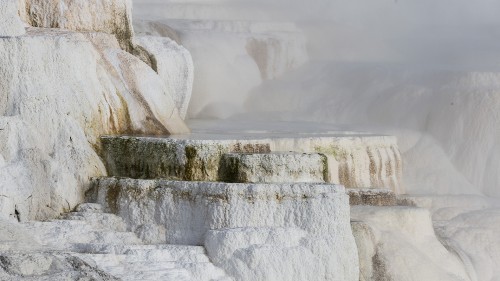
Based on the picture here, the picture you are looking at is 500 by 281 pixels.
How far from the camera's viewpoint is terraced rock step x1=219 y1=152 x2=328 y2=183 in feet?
43.0

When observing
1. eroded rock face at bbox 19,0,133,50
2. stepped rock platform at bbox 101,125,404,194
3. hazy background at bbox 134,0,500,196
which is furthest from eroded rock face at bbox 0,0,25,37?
hazy background at bbox 134,0,500,196

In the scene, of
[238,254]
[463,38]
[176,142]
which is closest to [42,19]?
[176,142]

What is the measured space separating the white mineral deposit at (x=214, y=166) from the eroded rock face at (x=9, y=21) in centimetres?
1

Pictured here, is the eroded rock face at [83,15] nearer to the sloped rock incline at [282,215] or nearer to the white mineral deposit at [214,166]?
the white mineral deposit at [214,166]

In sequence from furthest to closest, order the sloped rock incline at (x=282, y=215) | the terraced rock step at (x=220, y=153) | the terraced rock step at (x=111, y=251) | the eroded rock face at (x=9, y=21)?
the eroded rock face at (x=9, y=21)
the terraced rock step at (x=220, y=153)
the sloped rock incline at (x=282, y=215)
the terraced rock step at (x=111, y=251)

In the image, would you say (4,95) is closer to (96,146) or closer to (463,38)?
(96,146)

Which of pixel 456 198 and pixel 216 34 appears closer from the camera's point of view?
pixel 456 198

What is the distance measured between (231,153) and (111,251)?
1.90m

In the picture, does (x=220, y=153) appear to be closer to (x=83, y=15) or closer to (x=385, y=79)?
(x=83, y=15)

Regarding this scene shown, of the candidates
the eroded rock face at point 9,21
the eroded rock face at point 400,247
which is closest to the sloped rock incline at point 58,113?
the eroded rock face at point 9,21

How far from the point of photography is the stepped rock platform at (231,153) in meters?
13.4

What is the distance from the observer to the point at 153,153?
13.6 m

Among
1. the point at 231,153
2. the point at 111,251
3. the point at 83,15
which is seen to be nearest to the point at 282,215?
the point at 231,153

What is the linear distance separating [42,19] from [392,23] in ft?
39.5
